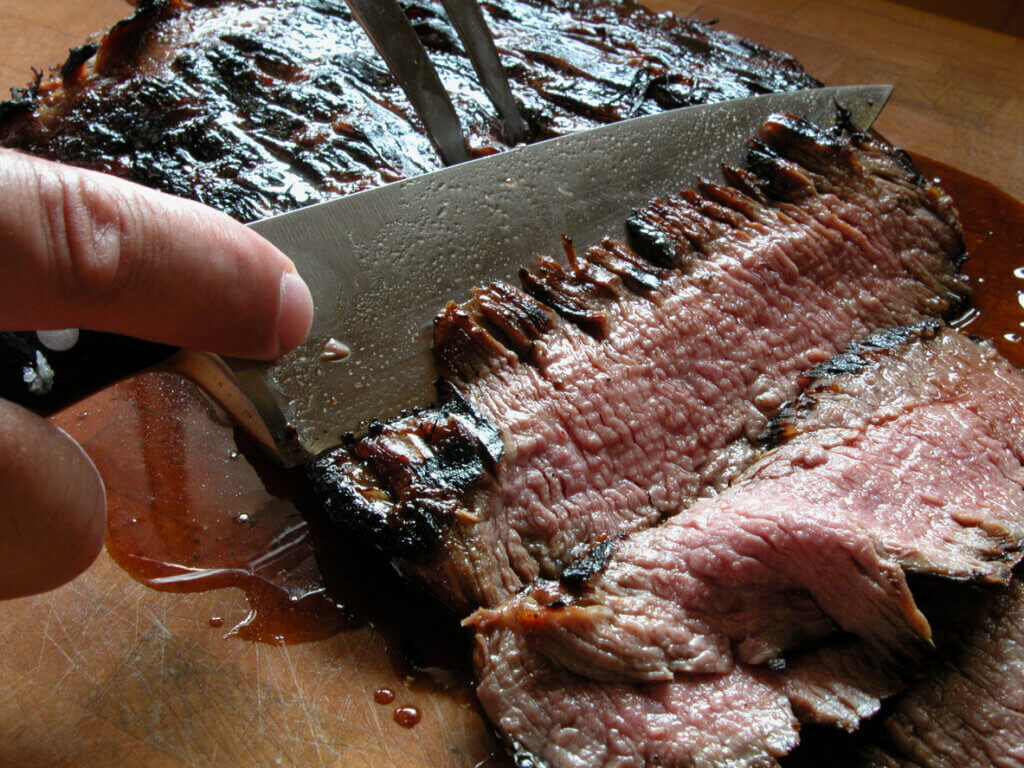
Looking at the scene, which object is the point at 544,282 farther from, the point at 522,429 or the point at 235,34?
the point at 235,34

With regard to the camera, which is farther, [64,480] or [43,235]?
[64,480]

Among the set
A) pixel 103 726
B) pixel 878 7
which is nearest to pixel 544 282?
pixel 103 726

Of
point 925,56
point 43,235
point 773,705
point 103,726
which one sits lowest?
point 103,726

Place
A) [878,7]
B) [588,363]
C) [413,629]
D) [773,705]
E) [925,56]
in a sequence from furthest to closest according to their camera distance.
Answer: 1. [878,7]
2. [925,56]
3. [588,363]
4. [413,629]
5. [773,705]

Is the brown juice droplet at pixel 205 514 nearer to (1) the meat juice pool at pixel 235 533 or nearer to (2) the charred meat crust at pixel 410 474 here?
(1) the meat juice pool at pixel 235 533

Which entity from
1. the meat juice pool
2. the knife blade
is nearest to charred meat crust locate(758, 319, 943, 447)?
the meat juice pool

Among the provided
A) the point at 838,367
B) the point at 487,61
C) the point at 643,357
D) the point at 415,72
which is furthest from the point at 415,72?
the point at 838,367

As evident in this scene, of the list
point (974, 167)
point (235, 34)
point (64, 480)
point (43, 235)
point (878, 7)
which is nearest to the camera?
point (43, 235)
